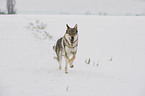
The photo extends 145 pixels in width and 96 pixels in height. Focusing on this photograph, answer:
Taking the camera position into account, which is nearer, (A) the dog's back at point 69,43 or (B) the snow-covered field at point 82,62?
(B) the snow-covered field at point 82,62

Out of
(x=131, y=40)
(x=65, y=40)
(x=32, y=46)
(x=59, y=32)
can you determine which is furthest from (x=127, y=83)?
(x=59, y=32)

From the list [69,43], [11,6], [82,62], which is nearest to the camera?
[69,43]

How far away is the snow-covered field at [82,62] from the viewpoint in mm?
5363

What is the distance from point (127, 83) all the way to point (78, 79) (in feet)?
5.31

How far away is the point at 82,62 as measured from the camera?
9.27 m

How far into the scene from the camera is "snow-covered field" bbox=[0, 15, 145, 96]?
17.6ft

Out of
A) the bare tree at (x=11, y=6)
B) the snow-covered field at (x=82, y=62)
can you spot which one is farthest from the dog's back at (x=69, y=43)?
the bare tree at (x=11, y=6)

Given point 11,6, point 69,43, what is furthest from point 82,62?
point 11,6

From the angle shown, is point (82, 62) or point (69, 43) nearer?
point (69, 43)

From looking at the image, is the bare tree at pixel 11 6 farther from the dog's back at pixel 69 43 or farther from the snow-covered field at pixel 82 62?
the dog's back at pixel 69 43

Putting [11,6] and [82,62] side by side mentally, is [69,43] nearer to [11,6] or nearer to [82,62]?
[82,62]

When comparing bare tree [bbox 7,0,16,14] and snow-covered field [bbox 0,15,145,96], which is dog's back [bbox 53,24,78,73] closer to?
snow-covered field [bbox 0,15,145,96]

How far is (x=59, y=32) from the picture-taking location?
14.9m

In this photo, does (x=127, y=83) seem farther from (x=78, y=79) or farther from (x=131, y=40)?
(x=131, y=40)
